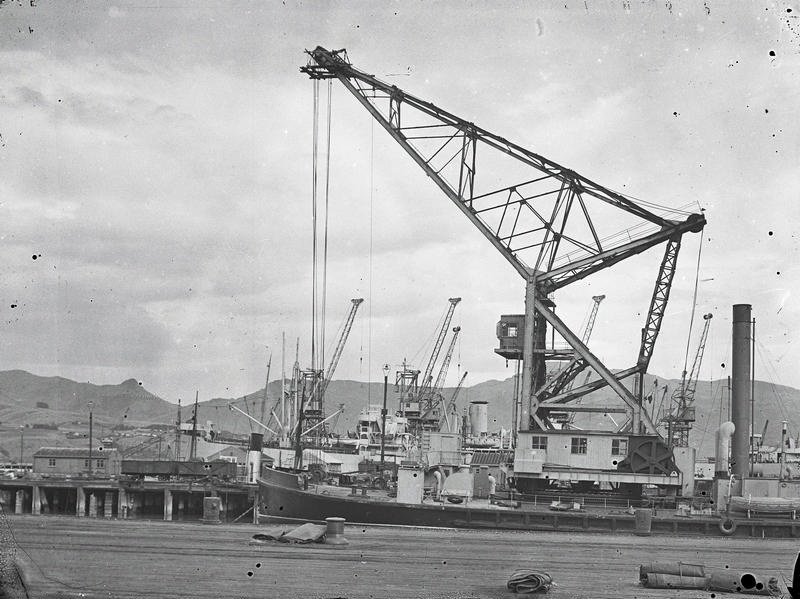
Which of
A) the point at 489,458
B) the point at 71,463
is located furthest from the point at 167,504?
the point at 71,463

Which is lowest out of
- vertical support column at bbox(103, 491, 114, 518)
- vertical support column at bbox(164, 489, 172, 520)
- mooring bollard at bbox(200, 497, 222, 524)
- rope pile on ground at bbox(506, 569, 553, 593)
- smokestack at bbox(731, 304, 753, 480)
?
vertical support column at bbox(103, 491, 114, 518)

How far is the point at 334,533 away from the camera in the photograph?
21.7m

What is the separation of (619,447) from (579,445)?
66.8 inches

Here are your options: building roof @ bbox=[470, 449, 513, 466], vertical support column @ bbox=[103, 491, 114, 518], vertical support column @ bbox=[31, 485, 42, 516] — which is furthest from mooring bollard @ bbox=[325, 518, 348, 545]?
vertical support column @ bbox=[31, 485, 42, 516]

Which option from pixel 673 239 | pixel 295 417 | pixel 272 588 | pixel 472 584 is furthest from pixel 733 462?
pixel 295 417

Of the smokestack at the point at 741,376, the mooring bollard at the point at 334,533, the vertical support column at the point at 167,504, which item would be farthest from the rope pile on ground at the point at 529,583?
the vertical support column at the point at 167,504

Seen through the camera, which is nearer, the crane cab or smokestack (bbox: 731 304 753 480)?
the crane cab

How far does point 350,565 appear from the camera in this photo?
58.9 ft

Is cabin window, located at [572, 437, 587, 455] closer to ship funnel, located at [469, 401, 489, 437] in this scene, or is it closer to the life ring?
the life ring

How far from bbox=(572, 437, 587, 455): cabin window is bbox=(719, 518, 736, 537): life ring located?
20.3 ft

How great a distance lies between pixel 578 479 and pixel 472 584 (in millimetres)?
21711

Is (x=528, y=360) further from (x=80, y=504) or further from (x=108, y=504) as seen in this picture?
(x=108, y=504)

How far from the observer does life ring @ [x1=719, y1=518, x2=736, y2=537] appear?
116 feet

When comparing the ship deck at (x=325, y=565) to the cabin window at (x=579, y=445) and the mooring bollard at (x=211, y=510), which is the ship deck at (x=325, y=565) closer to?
the mooring bollard at (x=211, y=510)
